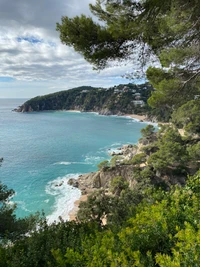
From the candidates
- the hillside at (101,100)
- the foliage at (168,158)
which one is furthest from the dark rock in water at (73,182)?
the hillside at (101,100)

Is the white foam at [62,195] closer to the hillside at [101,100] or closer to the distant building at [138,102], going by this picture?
the hillside at [101,100]

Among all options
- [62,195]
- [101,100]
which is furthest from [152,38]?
[101,100]

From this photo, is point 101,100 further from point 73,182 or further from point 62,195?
point 62,195

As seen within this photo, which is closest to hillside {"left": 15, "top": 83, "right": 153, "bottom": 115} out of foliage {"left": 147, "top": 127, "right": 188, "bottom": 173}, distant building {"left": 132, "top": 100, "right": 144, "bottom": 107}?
distant building {"left": 132, "top": 100, "right": 144, "bottom": 107}

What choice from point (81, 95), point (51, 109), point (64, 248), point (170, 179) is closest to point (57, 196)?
point (170, 179)

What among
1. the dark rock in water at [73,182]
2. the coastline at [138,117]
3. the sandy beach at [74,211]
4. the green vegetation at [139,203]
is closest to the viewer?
the green vegetation at [139,203]

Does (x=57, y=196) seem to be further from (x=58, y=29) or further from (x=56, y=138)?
(x=56, y=138)
